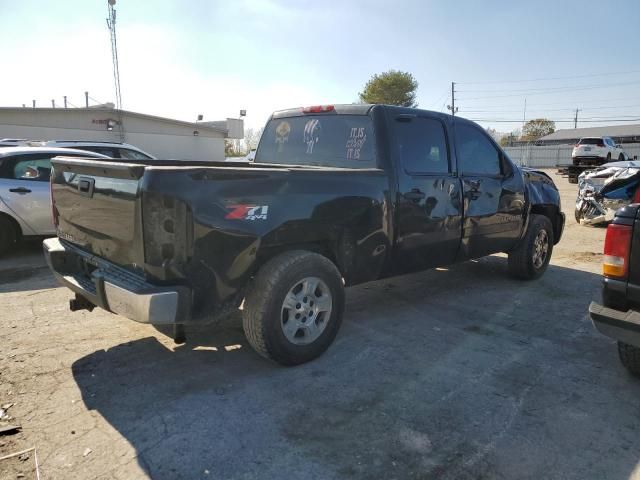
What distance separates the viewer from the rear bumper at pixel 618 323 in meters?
2.89

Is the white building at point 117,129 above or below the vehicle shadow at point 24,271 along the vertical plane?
above

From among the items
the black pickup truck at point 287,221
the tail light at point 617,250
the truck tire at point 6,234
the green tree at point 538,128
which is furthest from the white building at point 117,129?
the green tree at point 538,128

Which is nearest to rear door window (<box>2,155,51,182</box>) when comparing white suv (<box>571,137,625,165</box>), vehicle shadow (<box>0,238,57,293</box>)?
vehicle shadow (<box>0,238,57,293</box>)

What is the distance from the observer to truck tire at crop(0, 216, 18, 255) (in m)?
6.91

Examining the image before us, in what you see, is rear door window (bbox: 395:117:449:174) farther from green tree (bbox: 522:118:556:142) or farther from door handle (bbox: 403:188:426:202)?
green tree (bbox: 522:118:556:142)

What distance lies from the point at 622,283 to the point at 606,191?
8435 millimetres

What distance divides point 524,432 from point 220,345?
2.38 m

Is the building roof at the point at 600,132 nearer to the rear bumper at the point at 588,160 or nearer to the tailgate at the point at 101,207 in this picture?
the rear bumper at the point at 588,160

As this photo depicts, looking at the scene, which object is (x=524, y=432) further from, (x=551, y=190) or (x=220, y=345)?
(x=551, y=190)

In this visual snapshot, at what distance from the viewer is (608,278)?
10.2 ft

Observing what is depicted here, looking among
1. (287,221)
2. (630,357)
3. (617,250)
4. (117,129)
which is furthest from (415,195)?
(117,129)

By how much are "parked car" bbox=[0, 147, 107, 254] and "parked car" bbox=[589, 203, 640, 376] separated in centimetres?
636

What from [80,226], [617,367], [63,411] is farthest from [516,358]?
[80,226]

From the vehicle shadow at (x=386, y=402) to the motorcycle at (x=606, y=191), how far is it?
6.58 m
